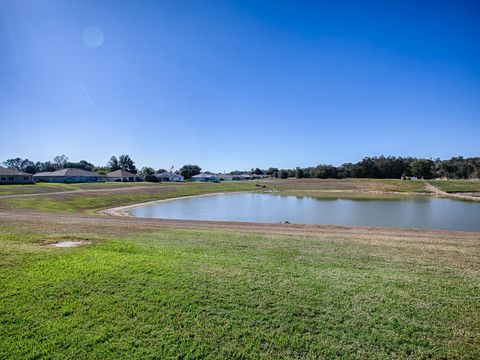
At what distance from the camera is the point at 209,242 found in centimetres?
1091

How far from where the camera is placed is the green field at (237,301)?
14.8ft

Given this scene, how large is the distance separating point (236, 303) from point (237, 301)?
0.07 m

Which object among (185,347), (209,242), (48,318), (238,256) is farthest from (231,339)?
(209,242)

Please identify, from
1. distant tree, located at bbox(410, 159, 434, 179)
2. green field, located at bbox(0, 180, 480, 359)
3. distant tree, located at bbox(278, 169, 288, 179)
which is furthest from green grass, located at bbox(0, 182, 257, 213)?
distant tree, located at bbox(410, 159, 434, 179)

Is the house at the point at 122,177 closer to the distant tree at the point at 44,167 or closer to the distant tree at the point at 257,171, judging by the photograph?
the distant tree at the point at 44,167

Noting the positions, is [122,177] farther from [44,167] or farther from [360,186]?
[360,186]

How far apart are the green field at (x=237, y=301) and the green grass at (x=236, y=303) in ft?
0.07

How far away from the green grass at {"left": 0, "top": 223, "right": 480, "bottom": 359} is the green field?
0.02 metres

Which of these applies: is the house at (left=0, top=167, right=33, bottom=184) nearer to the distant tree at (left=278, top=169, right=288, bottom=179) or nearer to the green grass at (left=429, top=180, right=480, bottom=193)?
the green grass at (left=429, top=180, right=480, bottom=193)

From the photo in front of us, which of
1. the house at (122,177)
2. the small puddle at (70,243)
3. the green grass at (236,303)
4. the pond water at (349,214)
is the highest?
the house at (122,177)

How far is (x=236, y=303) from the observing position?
5.73 metres

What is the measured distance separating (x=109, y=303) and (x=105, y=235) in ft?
22.4

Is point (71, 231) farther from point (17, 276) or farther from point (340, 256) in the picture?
point (340, 256)

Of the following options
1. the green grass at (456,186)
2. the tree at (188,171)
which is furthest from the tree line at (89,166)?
the green grass at (456,186)
